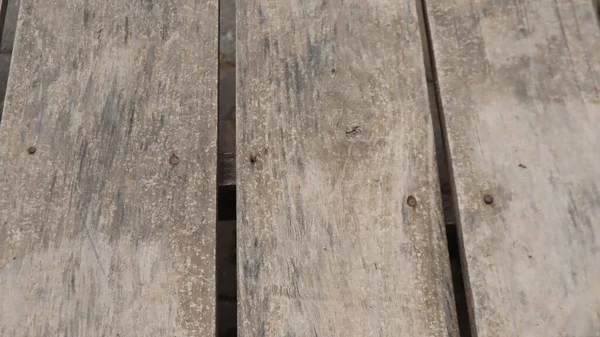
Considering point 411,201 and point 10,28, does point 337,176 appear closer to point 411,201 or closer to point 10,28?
point 411,201

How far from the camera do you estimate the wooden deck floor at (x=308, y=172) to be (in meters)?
0.96

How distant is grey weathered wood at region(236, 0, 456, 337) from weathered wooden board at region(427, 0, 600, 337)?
0.06 metres

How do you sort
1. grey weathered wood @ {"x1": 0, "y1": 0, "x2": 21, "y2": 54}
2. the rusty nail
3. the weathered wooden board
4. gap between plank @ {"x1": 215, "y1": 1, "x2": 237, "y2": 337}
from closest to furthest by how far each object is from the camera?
the weathered wooden board, the rusty nail, gap between plank @ {"x1": 215, "y1": 1, "x2": 237, "y2": 337}, grey weathered wood @ {"x1": 0, "y1": 0, "x2": 21, "y2": 54}

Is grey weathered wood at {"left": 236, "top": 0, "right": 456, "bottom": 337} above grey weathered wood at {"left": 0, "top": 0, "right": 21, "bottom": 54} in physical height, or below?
below

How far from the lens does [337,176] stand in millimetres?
1021

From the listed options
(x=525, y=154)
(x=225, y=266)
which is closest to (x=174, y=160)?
(x=225, y=266)

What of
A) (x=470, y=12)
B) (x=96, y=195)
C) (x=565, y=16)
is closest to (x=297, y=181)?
(x=96, y=195)

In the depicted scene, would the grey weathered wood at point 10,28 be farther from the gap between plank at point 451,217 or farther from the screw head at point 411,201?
the screw head at point 411,201

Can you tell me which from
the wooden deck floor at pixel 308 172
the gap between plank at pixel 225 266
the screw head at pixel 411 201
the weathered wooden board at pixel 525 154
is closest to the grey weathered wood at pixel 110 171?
the wooden deck floor at pixel 308 172

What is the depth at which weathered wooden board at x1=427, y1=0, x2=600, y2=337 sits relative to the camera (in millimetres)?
938

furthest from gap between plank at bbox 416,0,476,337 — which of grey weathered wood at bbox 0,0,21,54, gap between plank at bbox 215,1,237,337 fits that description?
grey weathered wood at bbox 0,0,21,54

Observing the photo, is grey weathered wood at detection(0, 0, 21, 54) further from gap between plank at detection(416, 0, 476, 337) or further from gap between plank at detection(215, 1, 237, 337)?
gap between plank at detection(416, 0, 476, 337)

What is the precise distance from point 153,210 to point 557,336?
0.71 meters

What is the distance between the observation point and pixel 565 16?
1.11 metres
